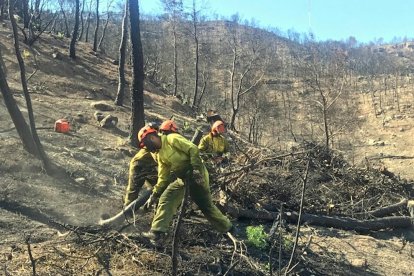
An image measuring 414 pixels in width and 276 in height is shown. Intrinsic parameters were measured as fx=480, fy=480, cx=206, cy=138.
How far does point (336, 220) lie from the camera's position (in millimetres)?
7750

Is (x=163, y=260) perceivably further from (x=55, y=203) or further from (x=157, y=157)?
(x=55, y=203)

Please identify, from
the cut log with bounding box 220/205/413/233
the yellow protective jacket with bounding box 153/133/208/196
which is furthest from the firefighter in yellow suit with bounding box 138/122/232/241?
the cut log with bounding box 220/205/413/233

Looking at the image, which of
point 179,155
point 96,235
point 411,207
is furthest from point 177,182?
point 411,207

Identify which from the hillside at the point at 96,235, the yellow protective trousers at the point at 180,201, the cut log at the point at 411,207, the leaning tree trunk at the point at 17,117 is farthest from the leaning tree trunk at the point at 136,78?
the cut log at the point at 411,207

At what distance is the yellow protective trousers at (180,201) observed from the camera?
18.2 ft

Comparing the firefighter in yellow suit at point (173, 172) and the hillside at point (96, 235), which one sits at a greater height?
the firefighter in yellow suit at point (173, 172)

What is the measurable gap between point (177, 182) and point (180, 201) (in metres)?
0.24

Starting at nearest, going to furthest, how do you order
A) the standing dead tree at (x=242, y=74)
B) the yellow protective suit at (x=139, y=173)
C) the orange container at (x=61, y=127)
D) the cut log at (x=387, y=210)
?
1. the yellow protective suit at (x=139, y=173)
2. the cut log at (x=387, y=210)
3. the orange container at (x=61, y=127)
4. the standing dead tree at (x=242, y=74)

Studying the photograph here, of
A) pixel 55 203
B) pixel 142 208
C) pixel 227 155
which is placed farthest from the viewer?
pixel 227 155

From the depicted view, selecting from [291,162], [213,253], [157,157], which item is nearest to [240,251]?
[213,253]

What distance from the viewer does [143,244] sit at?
18.3 feet

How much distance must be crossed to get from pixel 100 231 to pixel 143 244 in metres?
0.59

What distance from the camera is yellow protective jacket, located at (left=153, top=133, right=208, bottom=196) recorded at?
550 cm

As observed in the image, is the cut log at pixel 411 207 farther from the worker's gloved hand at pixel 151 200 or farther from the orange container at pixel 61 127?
the orange container at pixel 61 127
